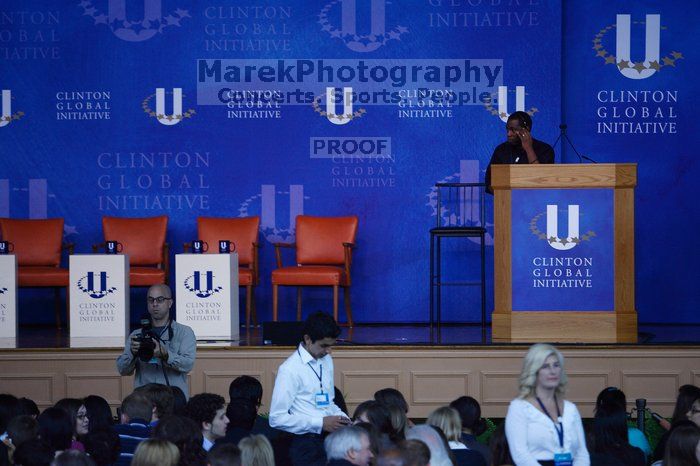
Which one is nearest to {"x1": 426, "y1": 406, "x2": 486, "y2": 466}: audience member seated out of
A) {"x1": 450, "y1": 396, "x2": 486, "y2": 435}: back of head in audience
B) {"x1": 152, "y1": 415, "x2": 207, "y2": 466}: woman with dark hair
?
{"x1": 450, "y1": 396, "x2": 486, "y2": 435}: back of head in audience

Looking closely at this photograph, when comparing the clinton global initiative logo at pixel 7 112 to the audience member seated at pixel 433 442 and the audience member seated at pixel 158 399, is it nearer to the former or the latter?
Result: the audience member seated at pixel 158 399

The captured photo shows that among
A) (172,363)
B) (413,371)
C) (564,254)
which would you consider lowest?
(413,371)

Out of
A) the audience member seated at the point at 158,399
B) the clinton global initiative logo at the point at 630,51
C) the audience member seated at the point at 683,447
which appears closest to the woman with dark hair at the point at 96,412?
the audience member seated at the point at 158,399

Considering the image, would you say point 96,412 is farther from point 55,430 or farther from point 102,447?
point 102,447

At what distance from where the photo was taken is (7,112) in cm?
1083

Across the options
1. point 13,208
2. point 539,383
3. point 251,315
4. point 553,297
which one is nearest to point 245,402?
point 539,383

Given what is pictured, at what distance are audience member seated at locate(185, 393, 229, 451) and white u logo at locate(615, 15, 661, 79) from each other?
6871 millimetres

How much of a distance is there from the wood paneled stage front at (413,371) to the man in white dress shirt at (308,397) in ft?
8.49

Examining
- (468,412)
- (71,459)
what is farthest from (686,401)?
(71,459)

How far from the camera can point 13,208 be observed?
10750mm

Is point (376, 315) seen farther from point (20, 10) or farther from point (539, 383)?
point (539, 383)

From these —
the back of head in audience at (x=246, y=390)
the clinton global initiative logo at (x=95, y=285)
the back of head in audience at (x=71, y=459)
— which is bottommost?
the back of head in audience at (x=71, y=459)

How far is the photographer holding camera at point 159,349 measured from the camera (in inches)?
243

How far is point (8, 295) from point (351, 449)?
5328 mm
